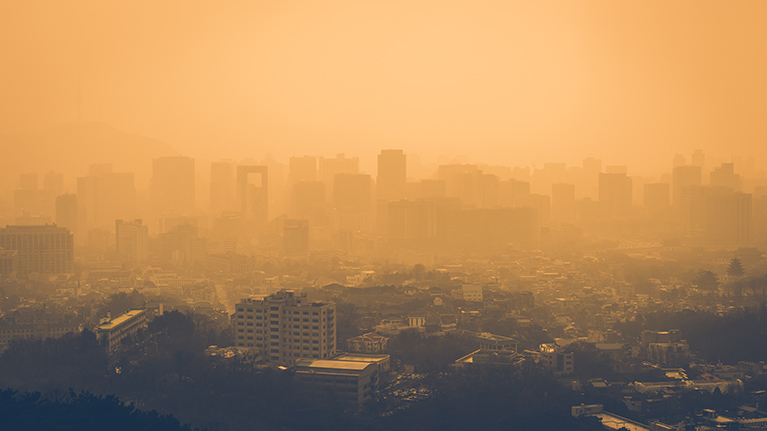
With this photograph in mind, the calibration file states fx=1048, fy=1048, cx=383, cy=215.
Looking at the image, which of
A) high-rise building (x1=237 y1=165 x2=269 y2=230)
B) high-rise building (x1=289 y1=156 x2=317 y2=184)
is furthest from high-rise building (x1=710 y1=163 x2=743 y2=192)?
high-rise building (x1=237 y1=165 x2=269 y2=230)

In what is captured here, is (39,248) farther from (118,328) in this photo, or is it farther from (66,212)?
(118,328)

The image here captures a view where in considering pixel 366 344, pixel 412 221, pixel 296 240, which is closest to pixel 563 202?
pixel 412 221

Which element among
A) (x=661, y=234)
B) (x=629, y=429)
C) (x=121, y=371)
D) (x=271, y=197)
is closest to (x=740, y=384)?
(x=629, y=429)

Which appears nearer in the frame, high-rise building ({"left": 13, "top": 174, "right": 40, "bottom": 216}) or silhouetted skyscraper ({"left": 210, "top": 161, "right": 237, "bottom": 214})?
high-rise building ({"left": 13, "top": 174, "right": 40, "bottom": 216})

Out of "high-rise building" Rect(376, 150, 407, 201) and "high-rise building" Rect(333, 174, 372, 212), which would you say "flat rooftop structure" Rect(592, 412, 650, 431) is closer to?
"high-rise building" Rect(333, 174, 372, 212)

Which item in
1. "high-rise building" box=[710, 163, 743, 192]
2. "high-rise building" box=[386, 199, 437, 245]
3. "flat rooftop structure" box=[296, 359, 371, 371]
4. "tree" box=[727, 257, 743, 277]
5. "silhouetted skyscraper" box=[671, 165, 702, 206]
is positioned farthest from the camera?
"silhouetted skyscraper" box=[671, 165, 702, 206]
